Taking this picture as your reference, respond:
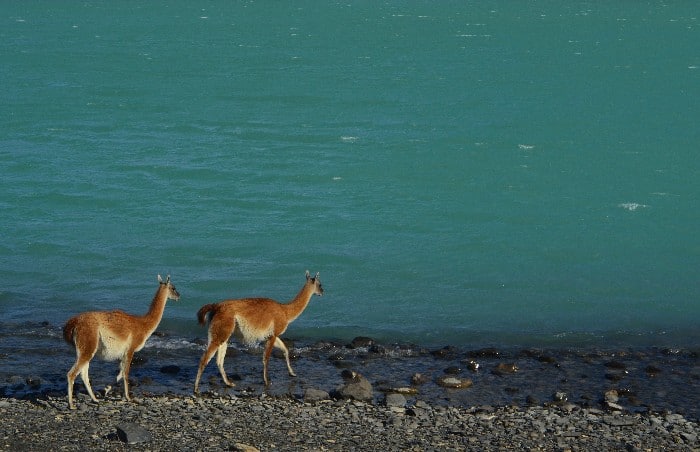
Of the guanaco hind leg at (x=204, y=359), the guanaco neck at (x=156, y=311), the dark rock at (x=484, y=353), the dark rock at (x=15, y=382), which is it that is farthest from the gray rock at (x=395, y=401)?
the dark rock at (x=15, y=382)

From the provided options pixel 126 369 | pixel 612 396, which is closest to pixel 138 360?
pixel 126 369

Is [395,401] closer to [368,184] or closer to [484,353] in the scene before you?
[484,353]

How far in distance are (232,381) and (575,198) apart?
19.5 metres

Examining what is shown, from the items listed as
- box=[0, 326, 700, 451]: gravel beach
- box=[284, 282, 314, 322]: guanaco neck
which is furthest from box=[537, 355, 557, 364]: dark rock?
box=[284, 282, 314, 322]: guanaco neck

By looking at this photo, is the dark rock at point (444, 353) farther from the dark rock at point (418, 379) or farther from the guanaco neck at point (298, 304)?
the guanaco neck at point (298, 304)

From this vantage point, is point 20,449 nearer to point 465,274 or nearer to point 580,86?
point 465,274

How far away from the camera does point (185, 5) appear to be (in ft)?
320

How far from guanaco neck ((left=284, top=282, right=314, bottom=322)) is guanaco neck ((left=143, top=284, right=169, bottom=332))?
83.5 inches

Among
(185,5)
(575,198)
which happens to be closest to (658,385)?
(575,198)

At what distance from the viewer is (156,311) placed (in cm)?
1644

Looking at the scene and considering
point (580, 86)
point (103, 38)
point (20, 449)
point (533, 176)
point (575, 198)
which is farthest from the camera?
point (103, 38)

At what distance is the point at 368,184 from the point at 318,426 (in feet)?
70.7

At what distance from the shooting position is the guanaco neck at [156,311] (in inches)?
642

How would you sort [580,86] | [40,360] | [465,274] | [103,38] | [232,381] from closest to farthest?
[232,381] → [40,360] → [465,274] → [580,86] → [103,38]
